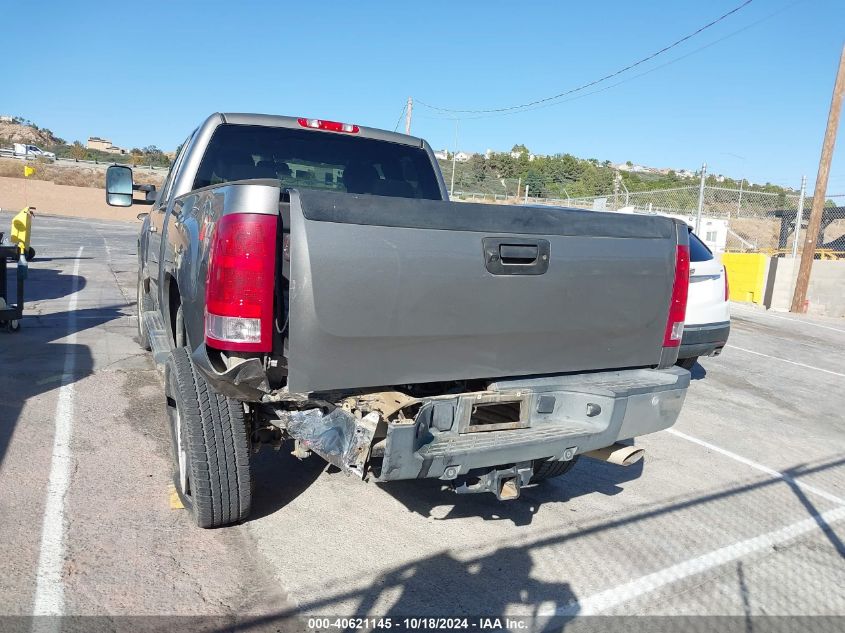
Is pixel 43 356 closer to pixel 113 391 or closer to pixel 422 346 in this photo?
pixel 113 391

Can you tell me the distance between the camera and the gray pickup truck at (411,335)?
2805 millimetres

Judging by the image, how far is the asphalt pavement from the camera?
10.3 ft

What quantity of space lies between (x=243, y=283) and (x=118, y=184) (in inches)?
142

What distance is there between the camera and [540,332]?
3357mm

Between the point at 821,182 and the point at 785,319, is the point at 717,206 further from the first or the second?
the point at 785,319

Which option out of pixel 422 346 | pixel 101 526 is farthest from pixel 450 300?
pixel 101 526

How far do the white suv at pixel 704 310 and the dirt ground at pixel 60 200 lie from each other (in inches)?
1390

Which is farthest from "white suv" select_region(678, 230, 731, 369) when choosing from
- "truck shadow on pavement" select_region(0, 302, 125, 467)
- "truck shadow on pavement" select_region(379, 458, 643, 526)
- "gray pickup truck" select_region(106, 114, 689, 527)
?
"truck shadow on pavement" select_region(0, 302, 125, 467)

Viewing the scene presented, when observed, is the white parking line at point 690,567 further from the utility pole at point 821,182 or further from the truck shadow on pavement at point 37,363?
the utility pole at point 821,182

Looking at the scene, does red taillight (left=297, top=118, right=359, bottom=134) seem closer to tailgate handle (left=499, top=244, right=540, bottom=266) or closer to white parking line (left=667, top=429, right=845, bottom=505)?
tailgate handle (left=499, top=244, right=540, bottom=266)

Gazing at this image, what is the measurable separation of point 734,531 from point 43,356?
248 inches

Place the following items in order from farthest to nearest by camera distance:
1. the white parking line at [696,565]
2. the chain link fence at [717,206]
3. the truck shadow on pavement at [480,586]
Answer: the chain link fence at [717,206] < the white parking line at [696,565] < the truck shadow on pavement at [480,586]

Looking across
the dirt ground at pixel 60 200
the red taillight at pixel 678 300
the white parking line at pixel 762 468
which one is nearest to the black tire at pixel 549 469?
the red taillight at pixel 678 300

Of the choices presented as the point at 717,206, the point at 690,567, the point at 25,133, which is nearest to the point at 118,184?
the point at 690,567
